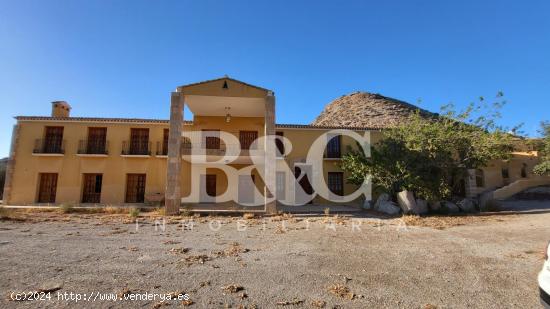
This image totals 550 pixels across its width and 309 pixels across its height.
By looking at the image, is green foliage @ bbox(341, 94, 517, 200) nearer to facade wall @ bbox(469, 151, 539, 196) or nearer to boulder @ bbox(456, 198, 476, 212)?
boulder @ bbox(456, 198, 476, 212)

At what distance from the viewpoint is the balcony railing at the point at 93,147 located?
17.1 metres

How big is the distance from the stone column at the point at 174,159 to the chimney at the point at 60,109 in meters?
11.0

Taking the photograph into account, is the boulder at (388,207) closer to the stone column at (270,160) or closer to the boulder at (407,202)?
the boulder at (407,202)

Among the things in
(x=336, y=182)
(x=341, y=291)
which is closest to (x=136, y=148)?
(x=336, y=182)

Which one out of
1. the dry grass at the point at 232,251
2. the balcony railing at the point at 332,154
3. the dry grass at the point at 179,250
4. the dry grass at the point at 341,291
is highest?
the balcony railing at the point at 332,154

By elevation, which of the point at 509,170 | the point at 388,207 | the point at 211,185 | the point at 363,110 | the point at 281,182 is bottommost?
the point at 388,207

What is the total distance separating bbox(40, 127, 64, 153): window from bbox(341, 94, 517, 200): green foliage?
1824 centimetres

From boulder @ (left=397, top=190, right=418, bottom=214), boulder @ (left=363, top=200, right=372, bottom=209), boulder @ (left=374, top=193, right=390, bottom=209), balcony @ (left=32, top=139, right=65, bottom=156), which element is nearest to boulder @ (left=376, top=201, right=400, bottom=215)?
boulder @ (left=374, top=193, right=390, bottom=209)

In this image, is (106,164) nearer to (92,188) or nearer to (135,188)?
(92,188)

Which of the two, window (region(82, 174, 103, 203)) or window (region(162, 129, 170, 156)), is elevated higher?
window (region(162, 129, 170, 156))

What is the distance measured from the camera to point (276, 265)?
5.27 meters

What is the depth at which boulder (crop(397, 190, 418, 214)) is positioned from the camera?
13.0m

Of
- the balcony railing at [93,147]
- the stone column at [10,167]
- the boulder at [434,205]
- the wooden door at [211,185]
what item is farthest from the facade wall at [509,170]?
the stone column at [10,167]

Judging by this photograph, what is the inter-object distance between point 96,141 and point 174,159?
26.3 ft
